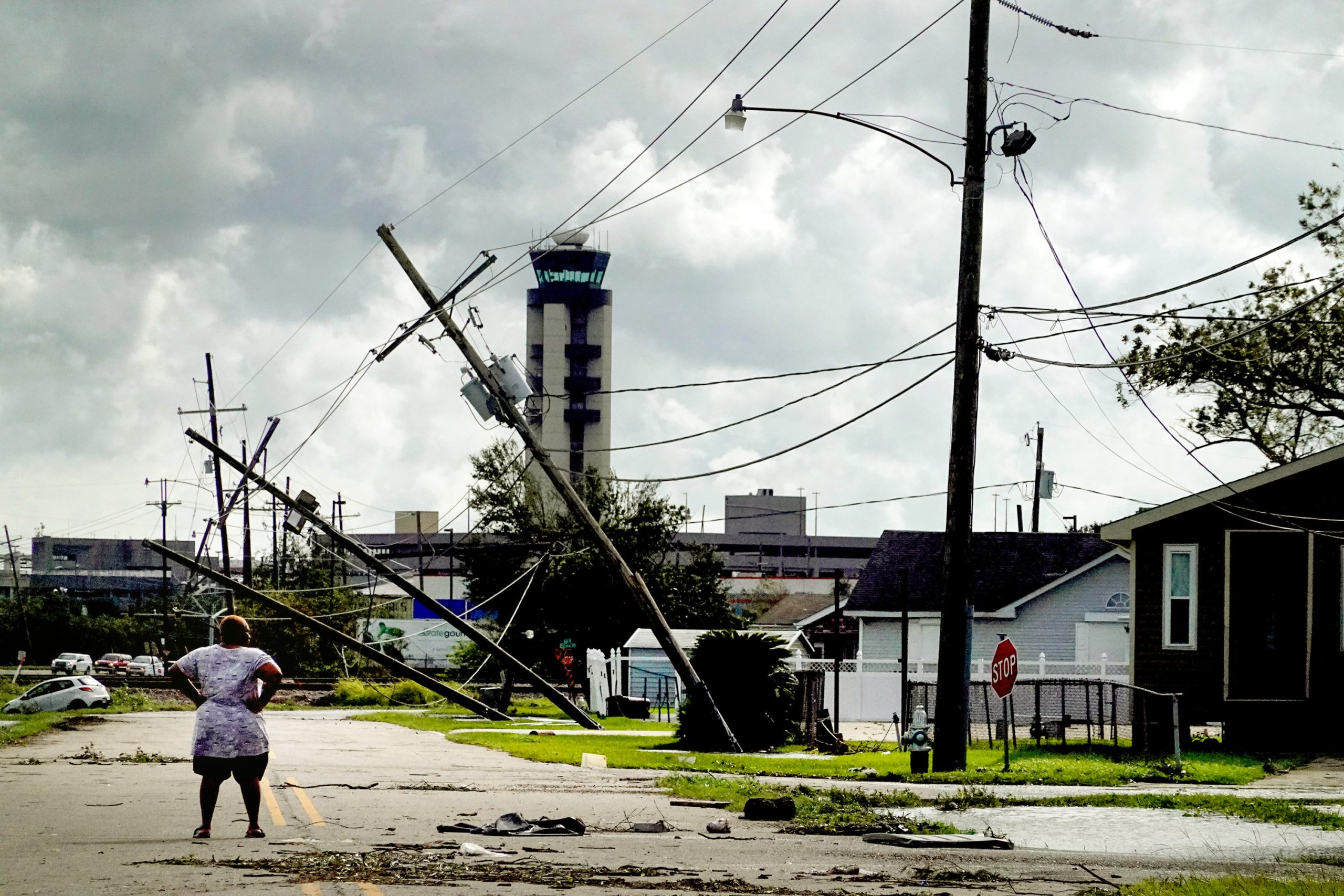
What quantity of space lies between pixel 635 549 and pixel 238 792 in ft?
159

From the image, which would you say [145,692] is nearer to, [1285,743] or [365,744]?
[365,744]

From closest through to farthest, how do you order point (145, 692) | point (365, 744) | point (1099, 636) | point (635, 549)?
point (365, 744) < point (1099, 636) < point (145, 692) < point (635, 549)

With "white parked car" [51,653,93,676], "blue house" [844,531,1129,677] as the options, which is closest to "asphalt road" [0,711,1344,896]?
"blue house" [844,531,1129,677]

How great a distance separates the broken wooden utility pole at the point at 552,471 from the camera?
2477 centimetres

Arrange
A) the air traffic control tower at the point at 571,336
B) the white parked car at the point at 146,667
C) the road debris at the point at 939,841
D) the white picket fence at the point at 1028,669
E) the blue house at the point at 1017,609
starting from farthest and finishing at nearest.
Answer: the air traffic control tower at the point at 571,336 < the white parked car at the point at 146,667 < the blue house at the point at 1017,609 < the white picket fence at the point at 1028,669 < the road debris at the point at 939,841

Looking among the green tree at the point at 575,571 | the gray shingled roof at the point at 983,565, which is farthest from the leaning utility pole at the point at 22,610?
the gray shingled roof at the point at 983,565

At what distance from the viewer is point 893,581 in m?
43.8

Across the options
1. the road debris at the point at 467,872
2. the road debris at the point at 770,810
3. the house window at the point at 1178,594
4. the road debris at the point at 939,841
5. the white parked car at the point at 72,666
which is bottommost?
the white parked car at the point at 72,666

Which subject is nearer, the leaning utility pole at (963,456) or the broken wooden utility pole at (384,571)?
the leaning utility pole at (963,456)

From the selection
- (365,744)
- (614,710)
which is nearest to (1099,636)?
(614,710)

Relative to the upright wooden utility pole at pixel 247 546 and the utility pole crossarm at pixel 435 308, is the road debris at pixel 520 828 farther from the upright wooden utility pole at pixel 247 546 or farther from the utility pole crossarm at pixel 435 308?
the upright wooden utility pole at pixel 247 546

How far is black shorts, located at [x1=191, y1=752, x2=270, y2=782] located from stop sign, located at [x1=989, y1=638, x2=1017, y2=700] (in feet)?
36.7

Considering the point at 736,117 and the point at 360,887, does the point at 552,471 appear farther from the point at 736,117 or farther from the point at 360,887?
the point at 360,887

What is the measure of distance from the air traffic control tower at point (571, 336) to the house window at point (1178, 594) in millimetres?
106575
